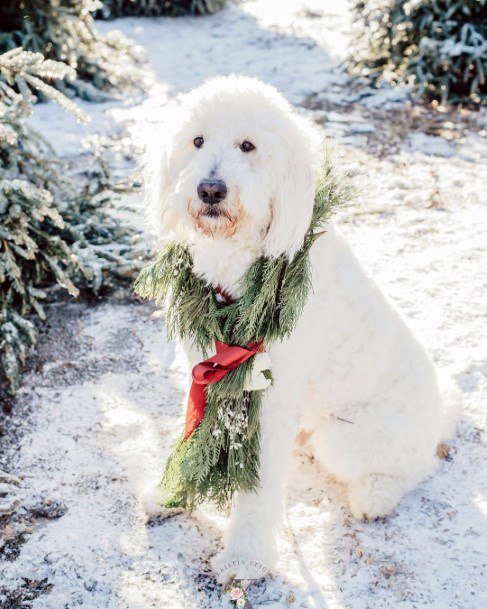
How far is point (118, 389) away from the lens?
368cm

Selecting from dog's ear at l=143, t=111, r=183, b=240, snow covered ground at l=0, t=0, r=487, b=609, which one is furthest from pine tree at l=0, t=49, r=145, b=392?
dog's ear at l=143, t=111, r=183, b=240

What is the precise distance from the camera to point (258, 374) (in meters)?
2.50

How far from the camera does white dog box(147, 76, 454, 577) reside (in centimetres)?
226

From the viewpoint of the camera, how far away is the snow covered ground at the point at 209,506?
260 cm

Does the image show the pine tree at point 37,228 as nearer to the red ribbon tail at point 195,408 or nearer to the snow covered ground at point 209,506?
the snow covered ground at point 209,506

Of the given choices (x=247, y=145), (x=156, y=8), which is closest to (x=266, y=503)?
(x=247, y=145)

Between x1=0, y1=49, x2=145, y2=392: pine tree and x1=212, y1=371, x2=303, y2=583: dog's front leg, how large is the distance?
1553 millimetres

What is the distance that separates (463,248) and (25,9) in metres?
4.73

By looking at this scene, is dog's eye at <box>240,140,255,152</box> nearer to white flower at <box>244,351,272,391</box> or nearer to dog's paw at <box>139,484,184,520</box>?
white flower at <box>244,351,272,391</box>

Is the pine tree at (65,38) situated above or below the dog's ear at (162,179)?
below

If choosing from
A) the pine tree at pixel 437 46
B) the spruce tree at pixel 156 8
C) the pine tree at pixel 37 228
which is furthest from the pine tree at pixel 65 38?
the pine tree at pixel 437 46

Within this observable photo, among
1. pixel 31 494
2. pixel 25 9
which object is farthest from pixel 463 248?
pixel 25 9

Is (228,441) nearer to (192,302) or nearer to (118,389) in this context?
(192,302)

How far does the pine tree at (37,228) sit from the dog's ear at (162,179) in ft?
4.53
